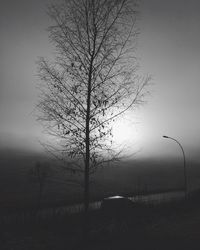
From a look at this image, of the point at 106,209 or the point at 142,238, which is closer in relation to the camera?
the point at 142,238

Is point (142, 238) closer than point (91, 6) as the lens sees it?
No

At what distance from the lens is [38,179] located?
67.0m

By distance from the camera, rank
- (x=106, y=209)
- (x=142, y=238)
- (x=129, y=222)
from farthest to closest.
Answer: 1. (x=106, y=209)
2. (x=129, y=222)
3. (x=142, y=238)

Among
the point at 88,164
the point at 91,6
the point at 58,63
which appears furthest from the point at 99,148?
the point at 91,6

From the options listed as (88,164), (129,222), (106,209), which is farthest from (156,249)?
(106,209)

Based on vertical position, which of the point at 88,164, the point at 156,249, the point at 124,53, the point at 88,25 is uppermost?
the point at 88,25

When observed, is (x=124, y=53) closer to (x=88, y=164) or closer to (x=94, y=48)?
(x=94, y=48)

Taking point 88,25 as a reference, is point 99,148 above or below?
below

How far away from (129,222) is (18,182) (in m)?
103

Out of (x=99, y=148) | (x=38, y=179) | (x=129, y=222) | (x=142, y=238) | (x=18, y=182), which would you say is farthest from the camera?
(x=18, y=182)

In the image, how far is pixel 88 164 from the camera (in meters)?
10.9

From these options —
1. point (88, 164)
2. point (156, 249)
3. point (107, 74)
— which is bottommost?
point (156, 249)

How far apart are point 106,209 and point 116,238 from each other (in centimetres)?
1057

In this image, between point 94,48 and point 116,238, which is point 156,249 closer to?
point 116,238
